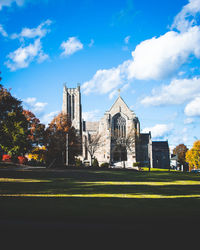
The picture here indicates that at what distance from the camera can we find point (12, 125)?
30.5 m

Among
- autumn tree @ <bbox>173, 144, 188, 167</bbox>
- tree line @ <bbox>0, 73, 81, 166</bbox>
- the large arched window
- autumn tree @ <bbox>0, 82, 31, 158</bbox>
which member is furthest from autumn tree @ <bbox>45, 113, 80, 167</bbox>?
autumn tree @ <bbox>173, 144, 188, 167</bbox>

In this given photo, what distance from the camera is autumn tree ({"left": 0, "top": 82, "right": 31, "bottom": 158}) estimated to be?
1093 inches

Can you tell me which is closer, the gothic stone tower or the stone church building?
the stone church building

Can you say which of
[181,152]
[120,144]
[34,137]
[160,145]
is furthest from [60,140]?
[181,152]

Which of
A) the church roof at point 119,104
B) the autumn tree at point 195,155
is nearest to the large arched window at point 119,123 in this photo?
the church roof at point 119,104

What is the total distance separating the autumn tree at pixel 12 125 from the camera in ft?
91.0

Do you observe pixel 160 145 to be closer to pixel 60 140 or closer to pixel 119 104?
pixel 119 104

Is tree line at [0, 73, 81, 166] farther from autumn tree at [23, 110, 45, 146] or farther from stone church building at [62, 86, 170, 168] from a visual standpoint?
stone church building at [62, 86, 170, 168]

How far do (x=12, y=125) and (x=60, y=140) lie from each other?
14288 mm

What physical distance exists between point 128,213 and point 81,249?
106 inches

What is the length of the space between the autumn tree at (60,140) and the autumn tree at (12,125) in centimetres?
784

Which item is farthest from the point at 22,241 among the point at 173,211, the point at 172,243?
the point at 173,211

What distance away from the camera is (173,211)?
6734 millimetres

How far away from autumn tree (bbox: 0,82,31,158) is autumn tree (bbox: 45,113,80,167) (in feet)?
25.7
